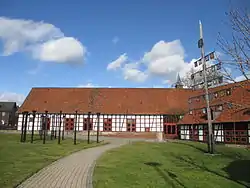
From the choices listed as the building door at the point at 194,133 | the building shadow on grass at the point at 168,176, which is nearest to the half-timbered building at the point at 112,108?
the building door at the point at 194,133

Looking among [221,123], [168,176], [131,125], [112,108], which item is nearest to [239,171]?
[168,176]

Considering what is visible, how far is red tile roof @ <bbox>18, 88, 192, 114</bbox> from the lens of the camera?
45750 millimetres

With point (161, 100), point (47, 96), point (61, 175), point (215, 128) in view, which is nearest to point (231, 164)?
point (61, 175)

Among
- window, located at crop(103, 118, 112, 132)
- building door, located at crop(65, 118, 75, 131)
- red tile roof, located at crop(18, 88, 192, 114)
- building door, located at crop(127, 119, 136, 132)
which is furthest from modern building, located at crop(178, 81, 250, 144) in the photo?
building door, located at crop(65, 118, 75, 131)

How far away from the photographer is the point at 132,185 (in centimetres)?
975

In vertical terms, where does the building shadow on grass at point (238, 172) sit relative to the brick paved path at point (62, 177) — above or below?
below

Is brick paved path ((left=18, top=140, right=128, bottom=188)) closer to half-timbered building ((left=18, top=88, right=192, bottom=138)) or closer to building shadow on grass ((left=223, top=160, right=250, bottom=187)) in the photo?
building shadow on grass ((left=223, top=160, right=250, bottom=187))

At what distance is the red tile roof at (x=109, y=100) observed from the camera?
4575cm

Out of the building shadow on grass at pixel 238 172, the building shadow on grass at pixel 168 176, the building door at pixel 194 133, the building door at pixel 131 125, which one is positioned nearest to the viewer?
the building shadow on grass at pixel 168 176

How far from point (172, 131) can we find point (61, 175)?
34.1m

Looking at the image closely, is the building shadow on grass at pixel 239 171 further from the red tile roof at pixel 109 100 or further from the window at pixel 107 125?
the window at pixel 107 125

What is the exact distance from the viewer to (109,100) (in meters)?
48.5

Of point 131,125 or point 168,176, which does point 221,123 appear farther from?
point 168,176

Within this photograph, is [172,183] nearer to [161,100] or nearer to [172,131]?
[172,131]
